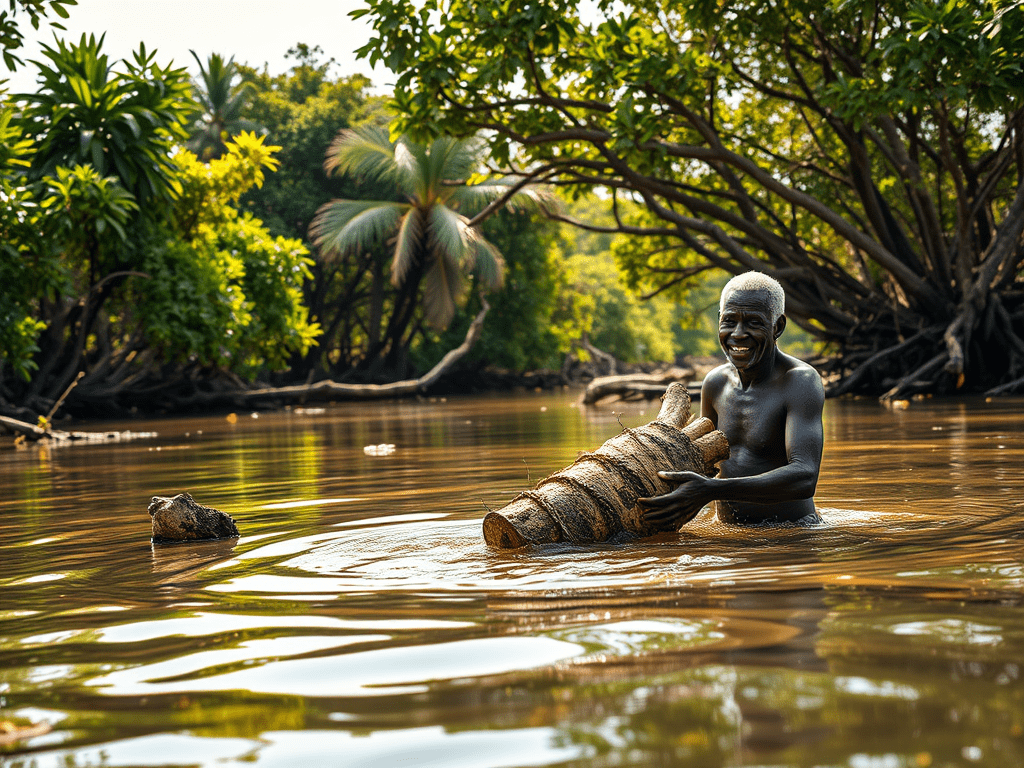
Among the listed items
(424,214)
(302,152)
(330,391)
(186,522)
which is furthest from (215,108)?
(186,522)

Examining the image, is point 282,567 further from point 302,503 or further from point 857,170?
point 857,170

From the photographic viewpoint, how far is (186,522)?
467cm

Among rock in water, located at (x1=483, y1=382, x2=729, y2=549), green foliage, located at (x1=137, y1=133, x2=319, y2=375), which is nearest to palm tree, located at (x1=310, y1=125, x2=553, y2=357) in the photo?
green foliage, located at (x1=137, y1=133, x2=319, y2=375)

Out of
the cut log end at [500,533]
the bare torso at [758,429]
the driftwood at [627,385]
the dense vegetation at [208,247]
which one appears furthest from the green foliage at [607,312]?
the cut log end at [500,533]

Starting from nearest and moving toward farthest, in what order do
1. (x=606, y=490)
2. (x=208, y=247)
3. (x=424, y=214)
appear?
(x=606, y=490) < (x=208, y=247) < (x=424, y=214)

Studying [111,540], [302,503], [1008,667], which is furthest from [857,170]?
[1008,667]

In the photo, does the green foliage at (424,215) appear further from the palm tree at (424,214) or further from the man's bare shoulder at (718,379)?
the man's bare shoulder at (718,379)

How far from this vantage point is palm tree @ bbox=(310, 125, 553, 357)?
2938 cm

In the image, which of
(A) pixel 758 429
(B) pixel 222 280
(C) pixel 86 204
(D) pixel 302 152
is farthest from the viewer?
(D) pixel 302 152

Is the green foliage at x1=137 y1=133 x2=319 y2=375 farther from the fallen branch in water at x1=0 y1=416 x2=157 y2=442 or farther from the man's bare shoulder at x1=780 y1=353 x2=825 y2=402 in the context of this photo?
the man's bare shoulder at x1=780 y1=353 x2=825 y2=402

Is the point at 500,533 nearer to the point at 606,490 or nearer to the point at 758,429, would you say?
the point at 606,490

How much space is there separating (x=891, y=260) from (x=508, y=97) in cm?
581

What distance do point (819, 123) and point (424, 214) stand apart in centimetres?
1425

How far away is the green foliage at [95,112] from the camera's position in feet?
52.4
